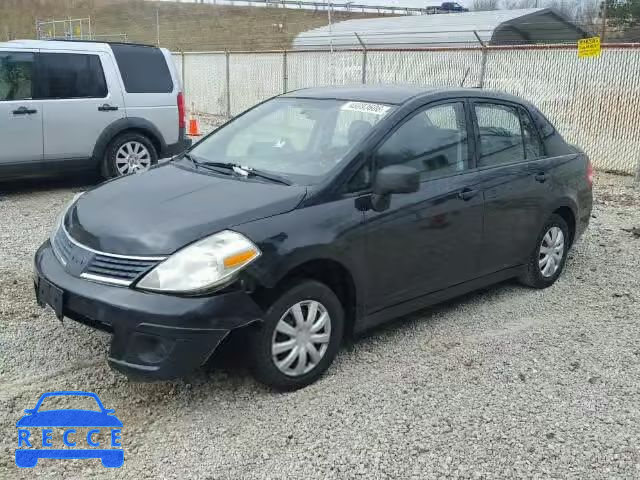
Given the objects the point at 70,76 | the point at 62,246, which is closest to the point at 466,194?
the point at 62,246

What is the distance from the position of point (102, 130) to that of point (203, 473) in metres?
6.40

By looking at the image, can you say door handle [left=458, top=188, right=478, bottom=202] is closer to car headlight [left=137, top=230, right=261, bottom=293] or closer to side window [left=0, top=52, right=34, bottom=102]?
car headlight [left=137, top=230, right=261, bottom=293]

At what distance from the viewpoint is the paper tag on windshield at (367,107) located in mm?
4262

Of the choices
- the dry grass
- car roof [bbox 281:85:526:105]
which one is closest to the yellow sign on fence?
car roof [bbox 281:85:526:105]

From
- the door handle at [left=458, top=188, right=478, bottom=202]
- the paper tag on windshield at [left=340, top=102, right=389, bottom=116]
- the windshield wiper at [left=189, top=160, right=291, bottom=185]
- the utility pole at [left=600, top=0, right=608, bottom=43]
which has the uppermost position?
the utility pole at [left=600, top=0, right=608, bottom=43]

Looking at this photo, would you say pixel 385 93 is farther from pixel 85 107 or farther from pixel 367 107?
pixel 85 107

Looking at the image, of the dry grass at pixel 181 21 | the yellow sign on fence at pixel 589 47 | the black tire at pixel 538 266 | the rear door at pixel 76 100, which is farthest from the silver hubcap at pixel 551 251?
the dry grass at pixel 181 21

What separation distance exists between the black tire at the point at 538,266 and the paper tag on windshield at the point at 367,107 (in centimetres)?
183

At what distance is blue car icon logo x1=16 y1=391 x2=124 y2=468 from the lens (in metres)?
3.07

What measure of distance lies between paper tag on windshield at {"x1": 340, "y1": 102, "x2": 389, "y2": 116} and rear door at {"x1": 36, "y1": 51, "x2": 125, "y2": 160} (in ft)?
16.2

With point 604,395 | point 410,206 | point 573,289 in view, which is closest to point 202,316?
point 410,206

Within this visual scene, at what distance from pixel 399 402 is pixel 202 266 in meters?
1.31

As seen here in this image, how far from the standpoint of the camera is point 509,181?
4.85m

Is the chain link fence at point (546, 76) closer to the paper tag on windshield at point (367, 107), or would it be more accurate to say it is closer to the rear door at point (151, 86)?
the rear door at point (151, 86)
